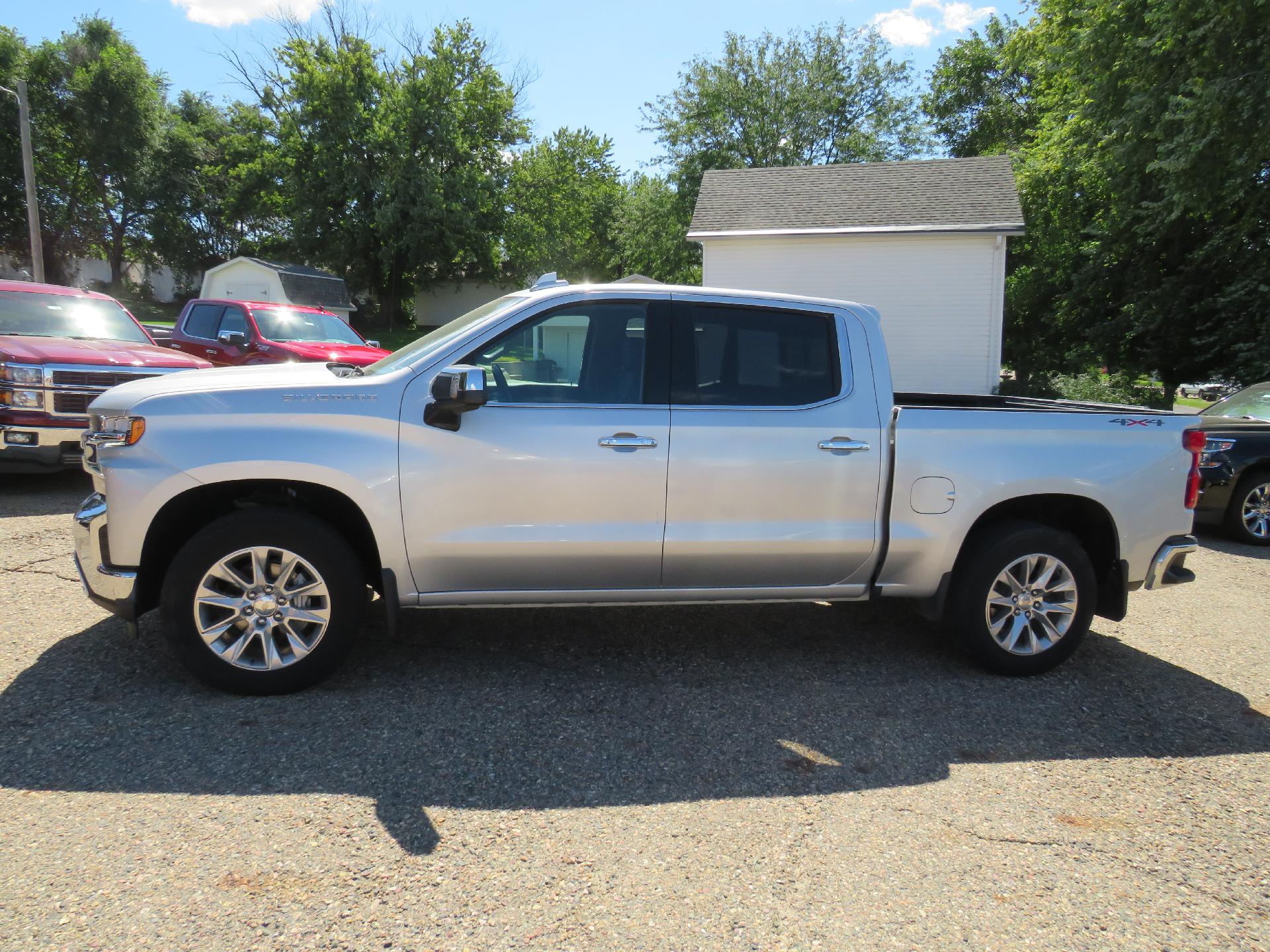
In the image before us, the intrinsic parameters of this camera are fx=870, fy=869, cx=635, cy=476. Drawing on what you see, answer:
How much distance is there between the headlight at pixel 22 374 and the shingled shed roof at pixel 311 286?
2737 cm

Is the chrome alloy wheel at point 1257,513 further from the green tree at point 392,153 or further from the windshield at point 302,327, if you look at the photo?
the green tree at point 392,153

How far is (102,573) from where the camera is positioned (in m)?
3.79

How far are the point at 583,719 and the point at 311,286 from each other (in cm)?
3506

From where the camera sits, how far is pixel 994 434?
4387mm

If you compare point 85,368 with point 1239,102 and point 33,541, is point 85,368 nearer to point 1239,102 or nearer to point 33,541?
point 33,541

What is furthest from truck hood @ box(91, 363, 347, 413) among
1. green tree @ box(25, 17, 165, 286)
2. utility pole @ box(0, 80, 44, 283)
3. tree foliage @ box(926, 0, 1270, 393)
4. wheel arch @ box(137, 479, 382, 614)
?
green tree @ box(25, 17, 165, 286)

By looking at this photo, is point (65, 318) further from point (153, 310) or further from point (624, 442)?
point (153, 310)

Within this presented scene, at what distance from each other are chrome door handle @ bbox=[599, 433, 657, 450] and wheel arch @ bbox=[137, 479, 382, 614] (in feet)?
3.75

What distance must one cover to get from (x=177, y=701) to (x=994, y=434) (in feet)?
13.4

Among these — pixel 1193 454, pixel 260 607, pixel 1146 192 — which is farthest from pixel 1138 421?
pixel 1146 192

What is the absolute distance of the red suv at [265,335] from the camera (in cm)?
1166

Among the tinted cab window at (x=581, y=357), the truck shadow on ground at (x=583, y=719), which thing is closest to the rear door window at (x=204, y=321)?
the truck shadow on ground at (x=583, y=719)

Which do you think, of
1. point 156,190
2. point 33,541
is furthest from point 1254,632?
point 156,190

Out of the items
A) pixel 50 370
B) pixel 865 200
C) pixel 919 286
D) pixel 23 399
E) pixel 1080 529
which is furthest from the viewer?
pixel 865 200
